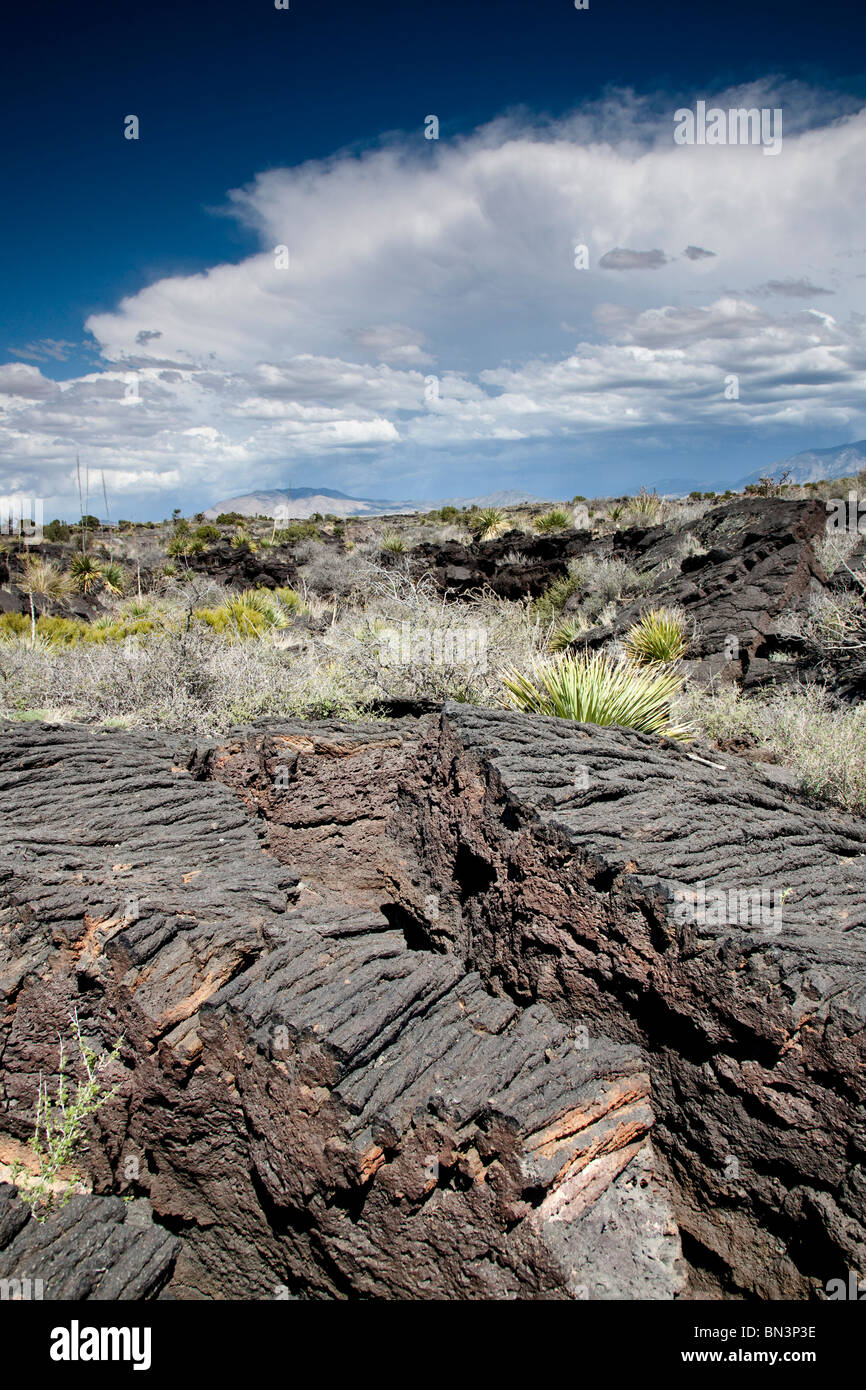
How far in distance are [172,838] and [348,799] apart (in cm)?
120

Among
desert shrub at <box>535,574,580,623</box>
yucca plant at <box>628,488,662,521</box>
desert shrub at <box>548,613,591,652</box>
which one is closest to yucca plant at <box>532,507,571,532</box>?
yucca plant at <box>628,488,662,521</box>

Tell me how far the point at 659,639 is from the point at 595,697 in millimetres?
5005

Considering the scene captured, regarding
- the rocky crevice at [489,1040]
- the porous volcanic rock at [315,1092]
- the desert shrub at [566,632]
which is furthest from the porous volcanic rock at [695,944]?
the desert shrub at [566,632]

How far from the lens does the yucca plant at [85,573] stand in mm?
22297

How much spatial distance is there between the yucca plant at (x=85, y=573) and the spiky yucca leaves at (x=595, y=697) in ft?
62.0

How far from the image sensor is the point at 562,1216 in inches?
107

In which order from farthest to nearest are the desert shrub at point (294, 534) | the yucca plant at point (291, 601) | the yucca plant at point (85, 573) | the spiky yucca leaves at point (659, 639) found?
1. the desert shrub at point (294, 534)
2. the yucca plant at point (85, 573)
3. the yucca plant at point (291, 601)
4. the spiky yucca leaves at point (659, 639)

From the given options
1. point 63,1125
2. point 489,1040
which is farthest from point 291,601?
point 489,1040

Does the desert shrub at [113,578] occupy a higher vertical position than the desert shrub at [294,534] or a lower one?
lower

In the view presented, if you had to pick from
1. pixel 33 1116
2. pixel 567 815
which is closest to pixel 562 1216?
pixel 567 815

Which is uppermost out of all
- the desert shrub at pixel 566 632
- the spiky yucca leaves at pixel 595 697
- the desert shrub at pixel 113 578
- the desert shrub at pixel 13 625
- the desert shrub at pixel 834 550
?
the desert shrub at pixel 113 578

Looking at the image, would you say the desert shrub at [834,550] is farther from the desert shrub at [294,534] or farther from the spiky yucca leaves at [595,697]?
the desert shrub at [294,534]

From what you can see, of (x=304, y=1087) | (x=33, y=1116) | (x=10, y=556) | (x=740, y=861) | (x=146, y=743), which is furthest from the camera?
(x=10, y=556)
